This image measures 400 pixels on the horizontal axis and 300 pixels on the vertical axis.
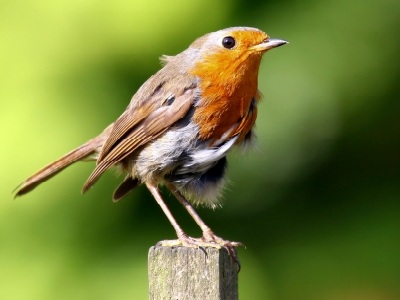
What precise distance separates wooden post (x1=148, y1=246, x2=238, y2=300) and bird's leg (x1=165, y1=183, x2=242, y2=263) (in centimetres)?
10

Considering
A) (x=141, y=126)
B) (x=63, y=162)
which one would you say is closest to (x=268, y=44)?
(x=141, y=126)

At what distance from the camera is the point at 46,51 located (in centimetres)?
498

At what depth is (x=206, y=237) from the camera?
158 inches

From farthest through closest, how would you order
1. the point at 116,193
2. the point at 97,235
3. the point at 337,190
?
the point at 337,190
the point at 97,235
the point at 116,193

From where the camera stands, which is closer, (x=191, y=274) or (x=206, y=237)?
(x=191, y=274)

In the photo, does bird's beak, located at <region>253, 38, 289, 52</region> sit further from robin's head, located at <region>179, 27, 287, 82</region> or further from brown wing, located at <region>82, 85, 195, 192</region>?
brown wing, located at <region>82, 85, 195, 192</region>

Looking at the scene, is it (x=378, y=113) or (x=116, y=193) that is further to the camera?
(x=378, y=113)

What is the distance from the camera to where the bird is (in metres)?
4.21

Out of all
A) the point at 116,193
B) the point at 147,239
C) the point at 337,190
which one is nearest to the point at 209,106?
the point at 116,193

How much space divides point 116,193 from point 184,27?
3.47 feet

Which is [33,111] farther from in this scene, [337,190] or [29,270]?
[337,190]

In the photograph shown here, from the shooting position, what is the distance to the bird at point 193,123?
421 cm

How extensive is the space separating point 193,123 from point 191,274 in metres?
1.11

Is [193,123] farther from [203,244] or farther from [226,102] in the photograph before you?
[203,244]
